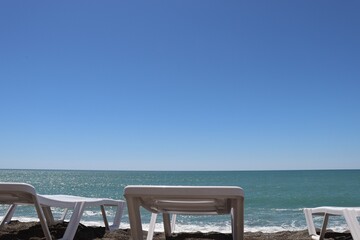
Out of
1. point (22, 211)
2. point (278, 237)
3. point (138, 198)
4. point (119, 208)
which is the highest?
point (138, 198)

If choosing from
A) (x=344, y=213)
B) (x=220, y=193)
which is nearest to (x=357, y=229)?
(x=344, y=213)

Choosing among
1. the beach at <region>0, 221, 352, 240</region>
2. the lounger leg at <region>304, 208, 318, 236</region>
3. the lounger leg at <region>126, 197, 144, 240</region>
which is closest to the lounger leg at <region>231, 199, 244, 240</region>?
the lounger leg at <region>126, 197, 144, 240</region>

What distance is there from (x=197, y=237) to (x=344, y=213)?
216cm

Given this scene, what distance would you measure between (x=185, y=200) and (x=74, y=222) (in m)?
2.09

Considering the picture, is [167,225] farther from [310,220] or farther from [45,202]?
[310,220]

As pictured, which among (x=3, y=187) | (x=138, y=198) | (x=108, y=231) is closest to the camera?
(x=138, y=198)

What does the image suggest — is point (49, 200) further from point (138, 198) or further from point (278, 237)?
point (278, 237)

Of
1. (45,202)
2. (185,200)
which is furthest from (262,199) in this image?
(185,200)

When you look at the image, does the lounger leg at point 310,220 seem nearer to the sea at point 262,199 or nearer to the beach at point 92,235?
the beach at point 92,235

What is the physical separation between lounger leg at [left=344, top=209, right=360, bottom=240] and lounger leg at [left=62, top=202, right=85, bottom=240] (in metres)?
3.17

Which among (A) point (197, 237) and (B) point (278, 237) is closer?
(A) point (197, 237)

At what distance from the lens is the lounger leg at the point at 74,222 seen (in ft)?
14.5

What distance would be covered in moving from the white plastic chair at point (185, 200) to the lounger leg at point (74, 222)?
Result: 55.7 inches

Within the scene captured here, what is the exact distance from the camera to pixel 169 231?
5.41m
